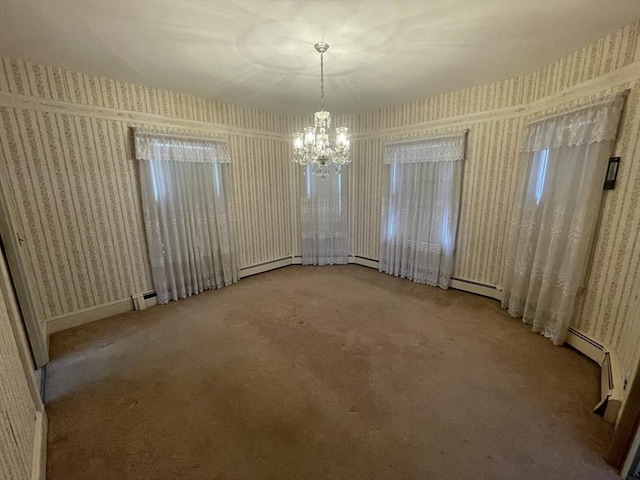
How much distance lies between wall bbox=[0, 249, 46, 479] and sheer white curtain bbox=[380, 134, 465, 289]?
13.3ft

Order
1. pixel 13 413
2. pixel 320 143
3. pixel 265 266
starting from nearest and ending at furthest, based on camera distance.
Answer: pixel 13 413 < pixel 320 143 < pixel 265 266

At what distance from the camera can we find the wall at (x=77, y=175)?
8.16ft

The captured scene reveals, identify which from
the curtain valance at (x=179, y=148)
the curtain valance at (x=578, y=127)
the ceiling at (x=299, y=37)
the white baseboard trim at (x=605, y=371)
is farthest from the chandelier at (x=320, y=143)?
the white baseboard trim at (x=605, y=371)

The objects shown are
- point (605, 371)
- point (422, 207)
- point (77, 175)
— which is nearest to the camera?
point (605, 371)

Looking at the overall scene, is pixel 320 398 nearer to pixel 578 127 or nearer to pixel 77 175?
pixel 578 127

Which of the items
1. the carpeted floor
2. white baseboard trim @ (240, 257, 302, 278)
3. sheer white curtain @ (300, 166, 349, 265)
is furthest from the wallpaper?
sheer white curtain @ (300, 166, 349, 265)

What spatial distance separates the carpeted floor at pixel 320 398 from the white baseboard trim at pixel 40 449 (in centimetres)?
5

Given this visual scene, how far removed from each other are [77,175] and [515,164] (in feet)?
15.9

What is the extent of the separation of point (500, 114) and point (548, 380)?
283 centimetres

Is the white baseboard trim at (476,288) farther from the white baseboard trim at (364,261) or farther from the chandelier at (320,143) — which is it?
the chandelier at (320,143)

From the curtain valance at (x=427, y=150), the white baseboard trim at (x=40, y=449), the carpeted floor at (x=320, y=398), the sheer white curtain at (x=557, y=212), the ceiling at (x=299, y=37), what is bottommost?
the carpeted floor at (x=320, y=398)

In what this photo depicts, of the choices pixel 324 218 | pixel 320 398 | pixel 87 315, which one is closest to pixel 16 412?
pixel 320 398

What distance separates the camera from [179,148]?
3.36m

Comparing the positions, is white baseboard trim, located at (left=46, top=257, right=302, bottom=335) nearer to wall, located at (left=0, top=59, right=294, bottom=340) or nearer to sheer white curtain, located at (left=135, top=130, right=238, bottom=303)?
wall, located at (left=0, top=59, right=294, bottom=340)
